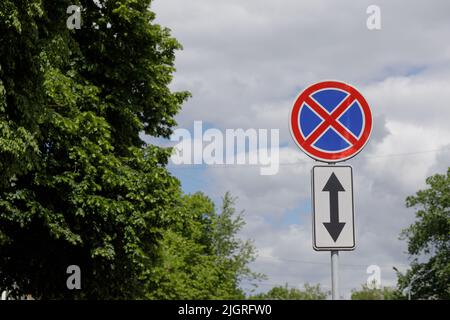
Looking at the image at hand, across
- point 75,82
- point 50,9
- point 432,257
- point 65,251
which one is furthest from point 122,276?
point 432,257

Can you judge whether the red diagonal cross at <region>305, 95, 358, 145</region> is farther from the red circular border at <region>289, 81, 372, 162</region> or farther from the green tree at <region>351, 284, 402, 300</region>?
the green tree at <region>351, 284, 402, 300</region>

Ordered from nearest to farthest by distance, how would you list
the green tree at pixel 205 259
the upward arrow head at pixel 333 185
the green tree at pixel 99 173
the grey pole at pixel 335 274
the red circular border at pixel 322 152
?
1. the grey pole at pixel 335 274
2. the upward arrow head at pixel 333 185
3. the red circular border at pixel 322 152
4. the green tree at pixel 99 173
5. the green tree at pixel 205 259

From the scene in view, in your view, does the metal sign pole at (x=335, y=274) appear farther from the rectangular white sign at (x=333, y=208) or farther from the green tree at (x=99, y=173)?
the green tree at (x=99, y=173)

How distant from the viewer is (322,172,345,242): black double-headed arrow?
7375 mm

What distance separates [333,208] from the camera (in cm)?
747

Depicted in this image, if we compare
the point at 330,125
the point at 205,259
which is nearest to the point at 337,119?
the point at 330,125

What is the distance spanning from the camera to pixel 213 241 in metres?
73.4

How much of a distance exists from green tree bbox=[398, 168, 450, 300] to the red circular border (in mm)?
60398

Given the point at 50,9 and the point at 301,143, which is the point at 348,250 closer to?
the point at 301,143

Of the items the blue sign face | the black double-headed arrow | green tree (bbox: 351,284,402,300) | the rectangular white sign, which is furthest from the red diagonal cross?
green tree (bbox: 351,284,402,300)

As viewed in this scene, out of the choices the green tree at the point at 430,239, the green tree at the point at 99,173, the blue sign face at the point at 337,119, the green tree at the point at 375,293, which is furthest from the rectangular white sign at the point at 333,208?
the green tree at the point at 375,293

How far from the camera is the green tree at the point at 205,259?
52.6 m

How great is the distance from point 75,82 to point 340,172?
17619 millimetres

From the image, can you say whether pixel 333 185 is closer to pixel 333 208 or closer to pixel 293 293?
pixel 333 208
